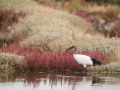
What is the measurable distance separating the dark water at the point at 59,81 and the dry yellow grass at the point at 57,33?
8.27 feet

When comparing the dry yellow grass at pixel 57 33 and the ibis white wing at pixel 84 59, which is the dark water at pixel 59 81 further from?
the dry yellow grass at pixel 57 33

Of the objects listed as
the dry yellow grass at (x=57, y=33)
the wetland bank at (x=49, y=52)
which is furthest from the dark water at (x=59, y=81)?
the dry yellow grass at (x=57, y=33)

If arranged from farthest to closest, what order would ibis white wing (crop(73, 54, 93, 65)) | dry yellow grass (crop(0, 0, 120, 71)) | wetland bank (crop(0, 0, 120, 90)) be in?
dry yellow grass (crop(0, 0, 120, 71))
ibis white wing (crop(73, 54, 93, 65))
wetland bank (crop(0, 0, 120, 90))

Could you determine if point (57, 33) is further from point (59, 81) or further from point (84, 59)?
point (59, 81)

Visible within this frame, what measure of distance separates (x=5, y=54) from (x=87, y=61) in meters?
3.13

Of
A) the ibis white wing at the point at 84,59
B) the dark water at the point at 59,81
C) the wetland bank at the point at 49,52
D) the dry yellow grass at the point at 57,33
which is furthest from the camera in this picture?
the dry yellow grass at the point at 57,33

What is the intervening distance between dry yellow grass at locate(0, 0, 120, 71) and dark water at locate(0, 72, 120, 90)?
2521 millimetres

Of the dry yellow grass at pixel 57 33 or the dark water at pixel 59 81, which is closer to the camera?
the dark water at pixel 59 81

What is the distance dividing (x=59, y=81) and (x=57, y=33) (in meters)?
8.16

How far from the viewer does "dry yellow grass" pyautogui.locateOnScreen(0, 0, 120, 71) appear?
77.9 feet

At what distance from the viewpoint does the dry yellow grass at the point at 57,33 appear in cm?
2375

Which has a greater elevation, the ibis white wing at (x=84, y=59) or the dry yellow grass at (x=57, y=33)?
the dry yellow grass at (x=57, y=33)

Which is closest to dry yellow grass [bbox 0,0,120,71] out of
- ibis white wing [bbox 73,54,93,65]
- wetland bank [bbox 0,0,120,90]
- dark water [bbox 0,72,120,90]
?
wetland bank [bbox 0,0,120,90]

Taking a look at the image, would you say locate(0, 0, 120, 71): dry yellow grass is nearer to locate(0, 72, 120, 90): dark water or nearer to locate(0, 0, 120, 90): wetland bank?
locate(0, 0, 120, 90): wetland bank
